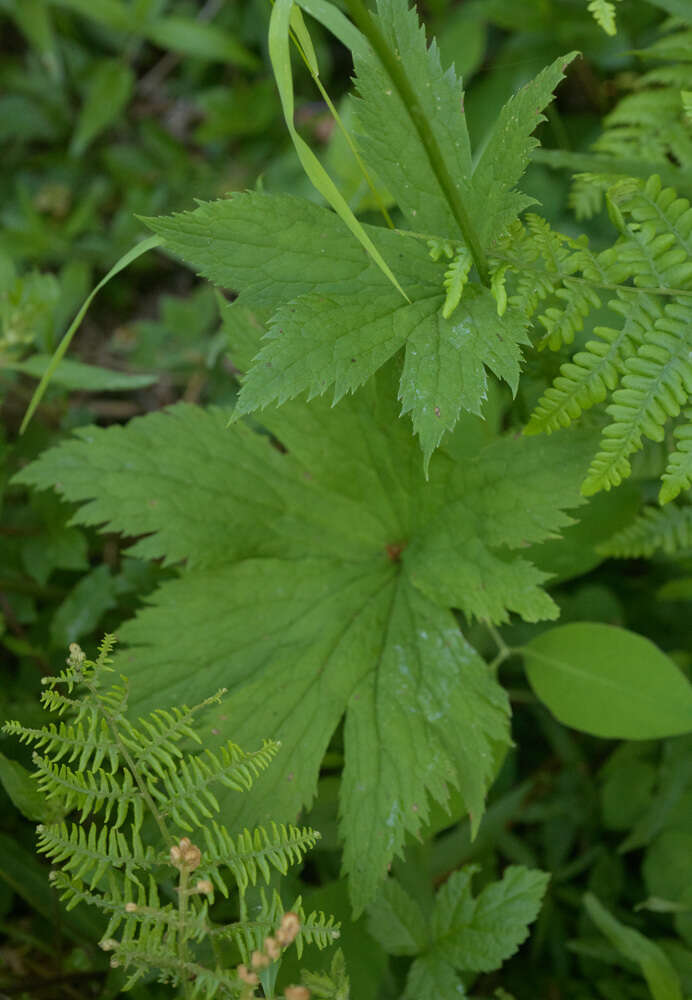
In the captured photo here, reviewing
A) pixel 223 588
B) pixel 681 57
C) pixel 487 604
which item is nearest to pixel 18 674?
pixel 223 588

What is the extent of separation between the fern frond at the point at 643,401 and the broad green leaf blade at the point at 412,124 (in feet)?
1.46

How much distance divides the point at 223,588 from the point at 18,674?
38.5 inches

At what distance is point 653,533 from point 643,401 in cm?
66

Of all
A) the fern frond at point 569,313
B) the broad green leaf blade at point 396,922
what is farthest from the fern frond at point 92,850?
the fern frond at point 569,313

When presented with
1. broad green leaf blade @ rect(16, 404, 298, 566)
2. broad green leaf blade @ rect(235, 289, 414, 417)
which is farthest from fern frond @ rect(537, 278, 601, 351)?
broad green leaf blade @ rect(16, 404, 298, 566)

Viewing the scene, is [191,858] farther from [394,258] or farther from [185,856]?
[394,258]

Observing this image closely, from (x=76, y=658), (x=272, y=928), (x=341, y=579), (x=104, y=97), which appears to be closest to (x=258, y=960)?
(x=272, y=928)

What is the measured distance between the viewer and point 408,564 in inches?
75.3

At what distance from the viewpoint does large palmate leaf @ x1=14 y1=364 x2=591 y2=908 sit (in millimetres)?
1690

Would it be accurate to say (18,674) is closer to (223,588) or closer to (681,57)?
(223,588)

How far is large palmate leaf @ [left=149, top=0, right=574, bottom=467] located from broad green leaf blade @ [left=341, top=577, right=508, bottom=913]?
595 mm

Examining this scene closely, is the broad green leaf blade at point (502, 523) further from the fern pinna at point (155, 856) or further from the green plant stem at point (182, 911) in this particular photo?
the green plant stem at point (182, 911)

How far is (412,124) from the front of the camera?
4.93 feet

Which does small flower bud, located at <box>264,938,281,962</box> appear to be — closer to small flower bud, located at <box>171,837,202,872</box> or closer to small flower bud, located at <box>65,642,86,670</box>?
small flower bud, located at <box>171,837,202,872</box>
